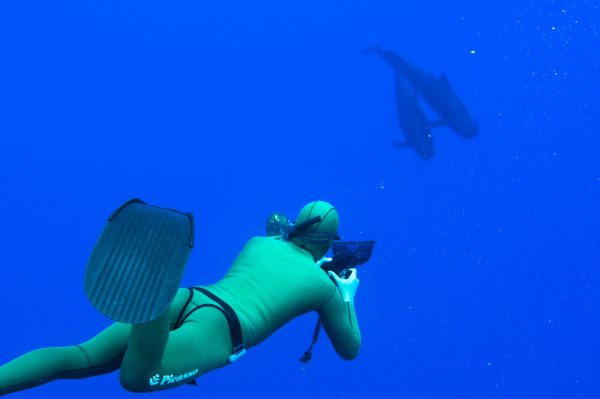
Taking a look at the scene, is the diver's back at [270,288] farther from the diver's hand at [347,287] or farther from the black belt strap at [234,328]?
the diver's hand at [347,287]

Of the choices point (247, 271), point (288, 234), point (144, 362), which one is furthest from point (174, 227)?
point (288, 234)

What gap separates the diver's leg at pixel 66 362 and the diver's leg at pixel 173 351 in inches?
9.9

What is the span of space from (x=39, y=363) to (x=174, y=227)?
779 mm

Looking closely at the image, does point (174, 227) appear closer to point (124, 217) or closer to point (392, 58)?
point (124, 217)

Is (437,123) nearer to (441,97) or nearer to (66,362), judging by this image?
(441,97)

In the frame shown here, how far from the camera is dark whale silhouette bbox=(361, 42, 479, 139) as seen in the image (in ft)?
26.5

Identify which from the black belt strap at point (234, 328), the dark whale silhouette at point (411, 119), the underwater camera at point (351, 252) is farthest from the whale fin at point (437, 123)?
the black belt strap at point (234, 328)

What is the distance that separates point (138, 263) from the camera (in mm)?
1567

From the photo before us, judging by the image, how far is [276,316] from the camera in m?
2.21

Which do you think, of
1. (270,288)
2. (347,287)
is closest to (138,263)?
(270,288)

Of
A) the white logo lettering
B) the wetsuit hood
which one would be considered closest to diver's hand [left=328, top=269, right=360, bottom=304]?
the wetsuit hood

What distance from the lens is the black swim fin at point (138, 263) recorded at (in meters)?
1.49

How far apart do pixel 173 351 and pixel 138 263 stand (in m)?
0.51

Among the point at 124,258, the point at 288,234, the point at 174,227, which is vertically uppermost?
the point at 288,234
